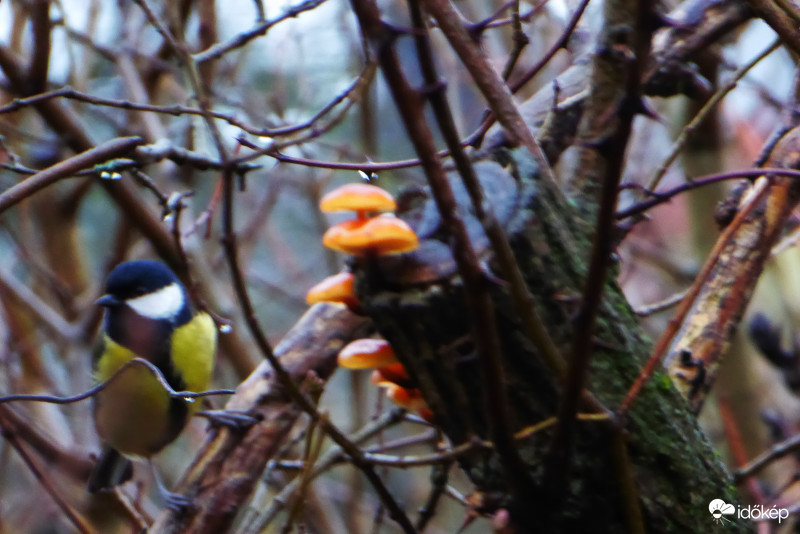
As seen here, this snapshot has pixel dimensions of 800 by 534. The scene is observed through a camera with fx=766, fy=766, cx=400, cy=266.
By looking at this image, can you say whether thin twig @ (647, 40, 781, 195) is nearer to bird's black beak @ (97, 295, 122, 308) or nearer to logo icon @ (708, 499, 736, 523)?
logo icon @ (708, 499, 736, 523)

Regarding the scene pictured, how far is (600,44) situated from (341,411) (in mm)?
4598

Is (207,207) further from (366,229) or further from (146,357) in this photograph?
(366,229)

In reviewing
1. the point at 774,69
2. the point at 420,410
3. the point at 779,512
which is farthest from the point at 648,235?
the point at 420,410

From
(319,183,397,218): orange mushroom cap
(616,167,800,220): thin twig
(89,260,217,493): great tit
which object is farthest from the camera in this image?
(89,260,217,493): great tit

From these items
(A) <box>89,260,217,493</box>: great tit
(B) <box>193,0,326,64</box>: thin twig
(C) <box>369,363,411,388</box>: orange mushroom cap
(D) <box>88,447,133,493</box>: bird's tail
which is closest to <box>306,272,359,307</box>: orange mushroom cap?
(C) <box>369,363,411,388</box>: orange mushroom cap

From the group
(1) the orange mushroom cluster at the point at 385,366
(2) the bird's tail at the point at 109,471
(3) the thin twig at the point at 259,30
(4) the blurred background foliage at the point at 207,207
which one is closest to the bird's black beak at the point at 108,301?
(4) the blurred background foliage at the point at 207,207

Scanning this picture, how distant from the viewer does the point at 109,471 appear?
2.05m

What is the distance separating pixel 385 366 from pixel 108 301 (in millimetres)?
1150

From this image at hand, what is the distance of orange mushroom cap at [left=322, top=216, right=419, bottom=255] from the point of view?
2.45 feet

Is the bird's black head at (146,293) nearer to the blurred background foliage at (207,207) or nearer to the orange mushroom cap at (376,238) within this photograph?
the blurred background foliage at (207,207)

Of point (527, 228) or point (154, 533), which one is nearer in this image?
point (527, 228)

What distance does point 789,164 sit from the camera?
1210mm

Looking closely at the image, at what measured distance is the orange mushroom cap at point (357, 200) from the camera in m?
0.80

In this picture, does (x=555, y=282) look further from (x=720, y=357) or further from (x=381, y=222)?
(x=720, y=357)
